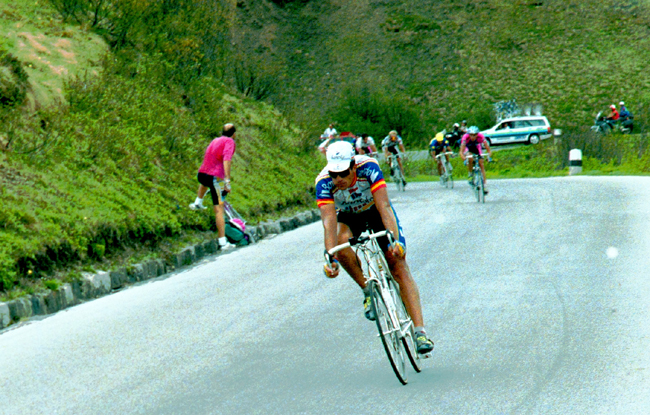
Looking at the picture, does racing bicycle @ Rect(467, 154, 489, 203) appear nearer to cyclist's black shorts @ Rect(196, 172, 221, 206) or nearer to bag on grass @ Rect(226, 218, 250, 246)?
bag on grass @ Rect(226, 218, 250, 246)

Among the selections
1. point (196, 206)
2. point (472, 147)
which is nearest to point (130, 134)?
point (196, 206)

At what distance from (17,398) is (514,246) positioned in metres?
8.14

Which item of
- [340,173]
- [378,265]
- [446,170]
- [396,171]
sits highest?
[340,173]

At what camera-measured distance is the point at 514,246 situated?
12445 millimetres

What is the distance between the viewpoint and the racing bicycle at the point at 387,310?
607 centimetres

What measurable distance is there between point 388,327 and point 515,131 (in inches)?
1934

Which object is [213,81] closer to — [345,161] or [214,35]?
[214,35]

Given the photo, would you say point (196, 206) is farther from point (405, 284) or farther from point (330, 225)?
point (405, 284)

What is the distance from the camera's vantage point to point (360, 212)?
6988 mm

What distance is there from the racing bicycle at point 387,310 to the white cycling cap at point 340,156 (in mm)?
550

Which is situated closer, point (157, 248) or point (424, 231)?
point (157, 248)

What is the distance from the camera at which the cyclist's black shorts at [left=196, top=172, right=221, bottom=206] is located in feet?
46.6

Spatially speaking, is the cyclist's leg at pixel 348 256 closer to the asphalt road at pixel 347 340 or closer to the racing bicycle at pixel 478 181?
the asphalt road at pixel 347 340

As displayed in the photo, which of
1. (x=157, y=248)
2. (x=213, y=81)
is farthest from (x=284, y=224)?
(x=213, y=81)
